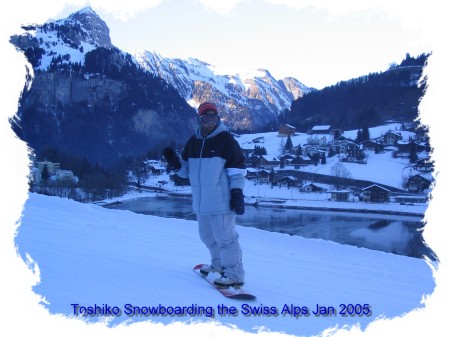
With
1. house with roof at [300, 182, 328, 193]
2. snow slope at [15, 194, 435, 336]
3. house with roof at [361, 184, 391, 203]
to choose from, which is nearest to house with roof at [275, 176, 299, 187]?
house with roof at [300, 182, 328, 193]

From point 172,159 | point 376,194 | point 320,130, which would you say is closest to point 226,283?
point 172,159

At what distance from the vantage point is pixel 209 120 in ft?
8.87

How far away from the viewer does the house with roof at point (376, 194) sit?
36.1 m

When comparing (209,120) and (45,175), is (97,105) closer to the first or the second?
(45,175)

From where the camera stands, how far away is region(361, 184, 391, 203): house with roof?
118 ft

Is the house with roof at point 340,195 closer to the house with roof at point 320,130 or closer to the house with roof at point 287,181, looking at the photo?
the house with roof at point 287,181

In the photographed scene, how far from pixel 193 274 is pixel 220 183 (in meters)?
0.85

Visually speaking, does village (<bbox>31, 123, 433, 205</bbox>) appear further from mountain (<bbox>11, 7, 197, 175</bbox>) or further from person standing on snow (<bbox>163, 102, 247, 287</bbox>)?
person standing on snow (<bbox>163, 102, 247, 287</bbox>)

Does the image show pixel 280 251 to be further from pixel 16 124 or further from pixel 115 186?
pixel 115 186

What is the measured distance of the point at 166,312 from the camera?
2189 mm

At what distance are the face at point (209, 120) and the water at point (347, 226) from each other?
50.7ft

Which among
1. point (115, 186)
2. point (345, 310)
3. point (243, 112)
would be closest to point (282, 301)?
point (345, 310)

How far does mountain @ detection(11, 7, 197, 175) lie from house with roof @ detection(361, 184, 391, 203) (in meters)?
52.0

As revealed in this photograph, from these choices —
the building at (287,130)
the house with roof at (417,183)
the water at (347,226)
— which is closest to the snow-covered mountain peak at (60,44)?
the building at (287,130)
